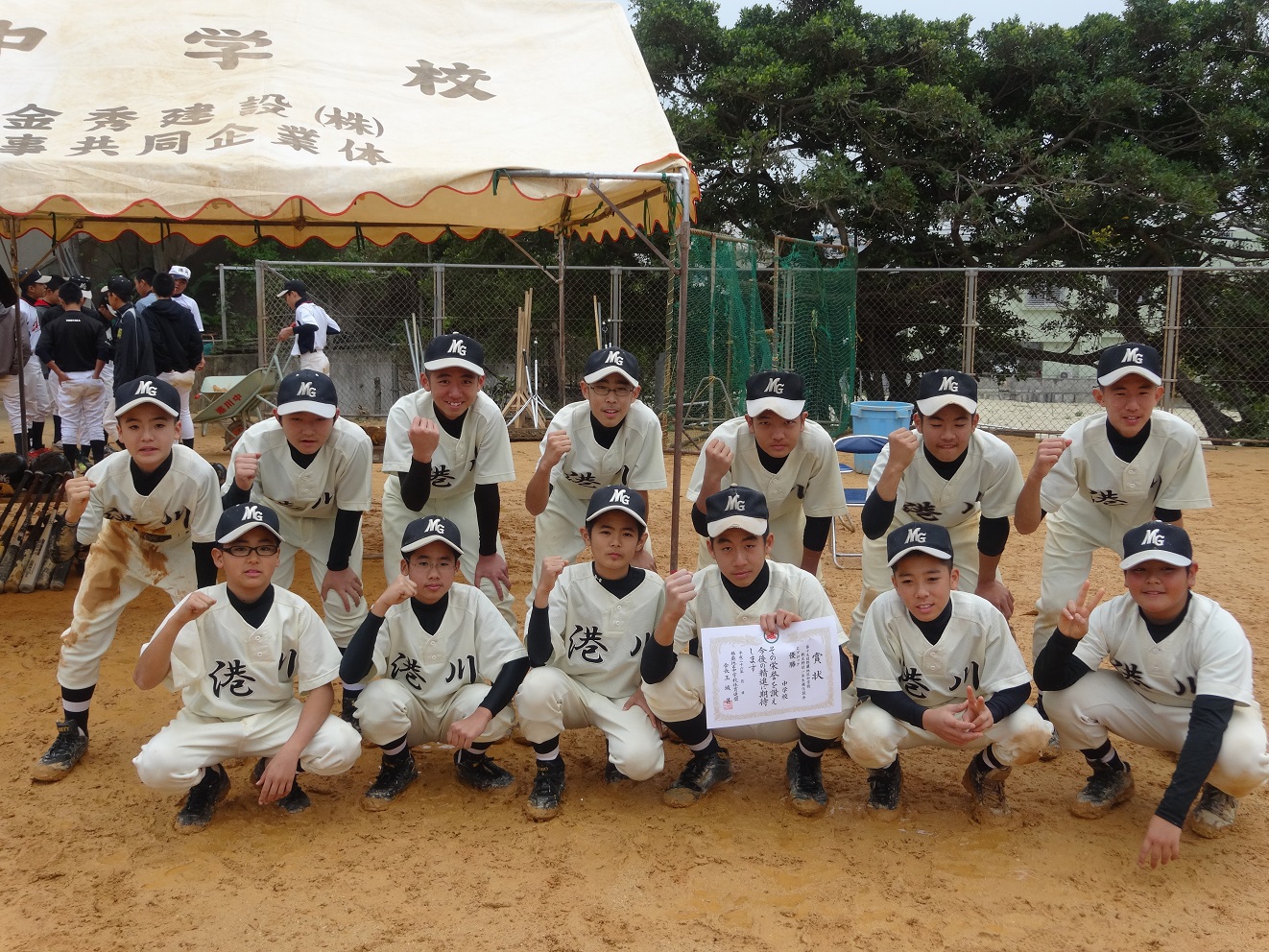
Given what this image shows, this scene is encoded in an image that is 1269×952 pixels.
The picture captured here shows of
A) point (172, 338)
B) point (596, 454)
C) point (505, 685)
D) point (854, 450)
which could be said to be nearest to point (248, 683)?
point (505, 685)

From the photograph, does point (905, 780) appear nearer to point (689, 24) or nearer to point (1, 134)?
point (1, 134)

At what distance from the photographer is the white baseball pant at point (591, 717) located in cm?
407

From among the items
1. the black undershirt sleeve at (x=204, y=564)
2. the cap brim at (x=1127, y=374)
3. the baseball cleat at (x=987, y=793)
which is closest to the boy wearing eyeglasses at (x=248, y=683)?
the black undershirt sleeve at (x=204, y=564)

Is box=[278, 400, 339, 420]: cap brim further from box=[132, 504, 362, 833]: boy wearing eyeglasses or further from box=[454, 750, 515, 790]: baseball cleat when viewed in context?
box=[454, 750, 515, 790]: baseball cleat

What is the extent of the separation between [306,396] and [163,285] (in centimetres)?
596

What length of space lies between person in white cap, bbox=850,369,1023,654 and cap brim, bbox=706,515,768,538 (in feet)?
2.47

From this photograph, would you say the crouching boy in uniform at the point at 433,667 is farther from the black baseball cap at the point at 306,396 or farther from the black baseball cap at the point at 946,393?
the black baseball cap at the point at 946,393

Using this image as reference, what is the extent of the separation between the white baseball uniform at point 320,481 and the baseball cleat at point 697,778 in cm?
184

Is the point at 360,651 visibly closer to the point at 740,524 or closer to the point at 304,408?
the point at 304,408

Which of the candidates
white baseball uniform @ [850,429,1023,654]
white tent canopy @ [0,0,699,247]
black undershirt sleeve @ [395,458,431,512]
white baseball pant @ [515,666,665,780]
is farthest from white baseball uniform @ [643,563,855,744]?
white tent canopy @ [0,0,699,247]

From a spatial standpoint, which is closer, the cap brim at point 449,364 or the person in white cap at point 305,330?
the cap brim at point 449,364

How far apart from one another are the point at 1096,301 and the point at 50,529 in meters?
13.2

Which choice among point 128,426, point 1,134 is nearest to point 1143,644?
point 128,426

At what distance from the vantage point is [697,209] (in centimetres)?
1531
